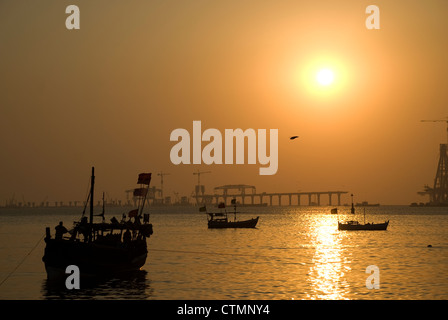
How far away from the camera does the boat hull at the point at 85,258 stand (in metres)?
46.5

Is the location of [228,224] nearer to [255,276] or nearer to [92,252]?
[255,276]

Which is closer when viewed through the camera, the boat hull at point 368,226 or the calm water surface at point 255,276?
the calm water surface at point 255,276

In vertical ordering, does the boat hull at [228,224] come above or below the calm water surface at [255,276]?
below

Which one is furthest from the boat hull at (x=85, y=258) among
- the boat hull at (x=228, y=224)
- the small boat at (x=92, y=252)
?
the boat hull at (x=228, y=224)

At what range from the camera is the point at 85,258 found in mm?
47625

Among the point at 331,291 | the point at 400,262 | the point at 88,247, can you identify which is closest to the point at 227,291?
the point at 331,291

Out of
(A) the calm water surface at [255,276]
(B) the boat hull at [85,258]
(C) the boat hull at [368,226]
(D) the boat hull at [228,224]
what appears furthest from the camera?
(D) the boat hull at [228,224]

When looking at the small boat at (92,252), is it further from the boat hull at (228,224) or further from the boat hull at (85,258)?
the boat hull at (228,224)

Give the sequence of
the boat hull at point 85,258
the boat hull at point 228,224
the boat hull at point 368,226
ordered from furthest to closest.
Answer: the boat hull at point 228,224 < the boat hull at point 368,226 < the boat hull at point 85,258

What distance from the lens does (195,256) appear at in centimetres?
7619

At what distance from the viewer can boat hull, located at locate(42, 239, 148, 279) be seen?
4650 centimetres
